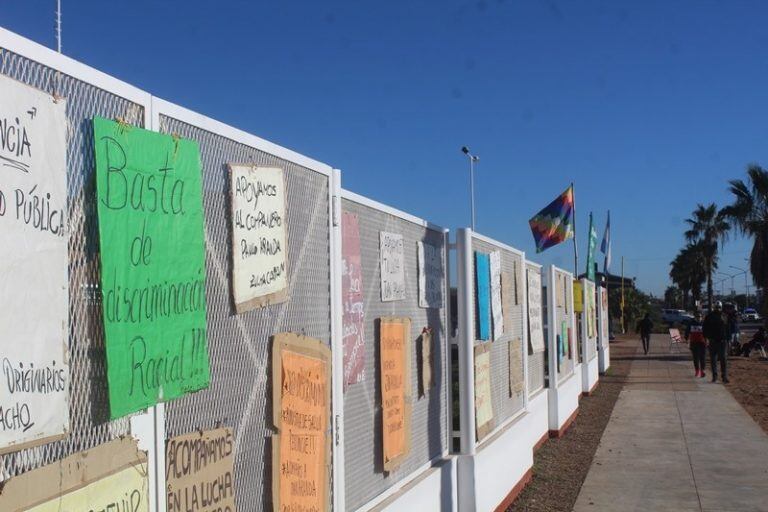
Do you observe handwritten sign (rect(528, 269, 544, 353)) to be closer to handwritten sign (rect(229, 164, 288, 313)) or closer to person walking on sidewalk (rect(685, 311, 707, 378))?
handwritten sign (rect(229, 164, 288, 313))

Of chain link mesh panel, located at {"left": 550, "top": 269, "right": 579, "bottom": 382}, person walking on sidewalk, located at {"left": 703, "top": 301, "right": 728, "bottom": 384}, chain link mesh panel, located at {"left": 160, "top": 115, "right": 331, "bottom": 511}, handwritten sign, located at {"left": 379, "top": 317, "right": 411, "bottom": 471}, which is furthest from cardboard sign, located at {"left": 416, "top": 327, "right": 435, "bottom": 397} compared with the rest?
person walking on sidewalk, located at {"left": 703, "top": 301, "right": 728, "bottom": 384}

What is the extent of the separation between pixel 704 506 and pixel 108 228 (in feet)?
24.5

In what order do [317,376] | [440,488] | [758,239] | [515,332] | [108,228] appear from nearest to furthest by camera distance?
1. [108,228]
2. [317,376]
3. [440,488]
4. [515,332]
5. [758,239]

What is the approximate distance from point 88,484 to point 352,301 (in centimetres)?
257

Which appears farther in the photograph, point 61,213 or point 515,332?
point 515,332

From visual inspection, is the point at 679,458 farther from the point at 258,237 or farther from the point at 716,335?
the point at 716,335

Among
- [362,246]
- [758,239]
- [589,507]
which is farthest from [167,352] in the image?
[758,239]

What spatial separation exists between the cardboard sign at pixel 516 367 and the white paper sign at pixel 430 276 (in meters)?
2.76

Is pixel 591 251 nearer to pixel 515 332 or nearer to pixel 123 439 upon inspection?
pixel 515 332

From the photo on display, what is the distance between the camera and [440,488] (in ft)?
20.9

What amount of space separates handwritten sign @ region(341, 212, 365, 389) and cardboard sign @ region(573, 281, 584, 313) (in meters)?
12.3

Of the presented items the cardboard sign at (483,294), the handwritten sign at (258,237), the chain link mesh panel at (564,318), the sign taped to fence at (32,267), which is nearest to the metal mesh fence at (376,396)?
the cardboard sign at (483,294)

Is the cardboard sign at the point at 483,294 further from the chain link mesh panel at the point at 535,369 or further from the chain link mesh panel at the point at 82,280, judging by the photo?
the chain link mesh panel at the point at 82,280

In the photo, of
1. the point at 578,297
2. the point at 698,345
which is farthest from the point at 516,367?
the point at 698,345
